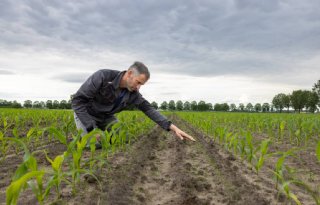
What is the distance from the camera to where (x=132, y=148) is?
5.45 meters

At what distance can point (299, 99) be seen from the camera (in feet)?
277

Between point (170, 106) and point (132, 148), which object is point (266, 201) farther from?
point (170, 106)

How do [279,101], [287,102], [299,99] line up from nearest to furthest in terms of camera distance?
[299,99]
[287,102]
[279,101]

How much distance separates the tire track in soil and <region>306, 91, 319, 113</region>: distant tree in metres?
82.6

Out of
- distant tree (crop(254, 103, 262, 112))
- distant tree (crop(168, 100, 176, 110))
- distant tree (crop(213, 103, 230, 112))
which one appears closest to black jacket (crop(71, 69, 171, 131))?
distant tree (crop(213, 103, 230, 112))

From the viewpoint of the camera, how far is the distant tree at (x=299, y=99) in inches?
3284

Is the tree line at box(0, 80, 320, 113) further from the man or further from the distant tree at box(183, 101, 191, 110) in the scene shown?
the man

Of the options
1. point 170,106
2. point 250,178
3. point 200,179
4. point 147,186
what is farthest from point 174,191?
point 170,106

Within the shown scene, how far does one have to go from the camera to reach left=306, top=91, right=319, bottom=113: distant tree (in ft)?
253

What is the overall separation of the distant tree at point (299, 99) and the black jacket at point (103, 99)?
88.2m

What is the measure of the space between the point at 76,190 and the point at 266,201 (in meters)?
1.83

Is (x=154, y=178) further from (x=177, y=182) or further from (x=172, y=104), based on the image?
(x=172, y=104)

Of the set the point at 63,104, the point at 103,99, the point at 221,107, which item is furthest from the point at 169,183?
the point at 221,107

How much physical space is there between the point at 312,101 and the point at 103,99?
8355 cm
